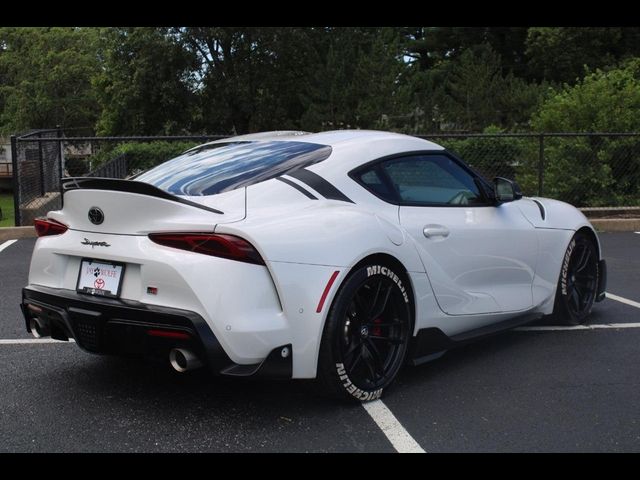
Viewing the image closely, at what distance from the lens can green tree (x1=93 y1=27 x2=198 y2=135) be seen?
1588 inches

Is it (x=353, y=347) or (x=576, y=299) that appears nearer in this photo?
(x=353, y=347)

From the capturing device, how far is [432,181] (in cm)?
484

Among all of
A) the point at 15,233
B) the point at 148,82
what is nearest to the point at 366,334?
the point at 15,233

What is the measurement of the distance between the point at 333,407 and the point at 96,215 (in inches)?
63.2

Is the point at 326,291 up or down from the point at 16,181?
down

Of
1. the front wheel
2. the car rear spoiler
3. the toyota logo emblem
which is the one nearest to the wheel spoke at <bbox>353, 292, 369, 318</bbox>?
the front wheel

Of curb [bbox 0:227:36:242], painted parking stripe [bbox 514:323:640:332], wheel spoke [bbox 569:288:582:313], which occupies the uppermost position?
wheel spoke [bbox 569:288:582:313]

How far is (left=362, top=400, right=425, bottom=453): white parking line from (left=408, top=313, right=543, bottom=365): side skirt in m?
0.40

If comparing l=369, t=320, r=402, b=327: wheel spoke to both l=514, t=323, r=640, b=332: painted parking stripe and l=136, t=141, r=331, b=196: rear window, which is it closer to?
l=136, t=141, r=331, b=196: rear window

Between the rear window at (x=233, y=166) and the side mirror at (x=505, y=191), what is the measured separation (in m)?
1.30

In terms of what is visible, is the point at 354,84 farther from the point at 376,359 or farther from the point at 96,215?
the point at 96,215

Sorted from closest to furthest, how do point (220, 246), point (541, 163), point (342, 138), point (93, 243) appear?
point (220, 246), point (93, 243), point (342, 138), point (541, 163)

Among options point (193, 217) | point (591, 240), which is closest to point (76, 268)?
point (193, 217)

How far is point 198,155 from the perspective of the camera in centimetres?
479
